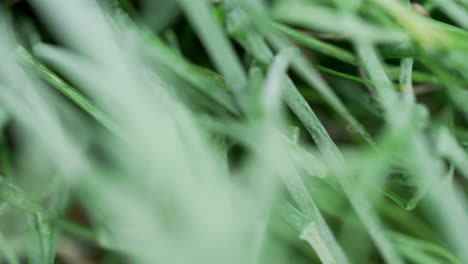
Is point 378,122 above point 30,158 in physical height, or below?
below

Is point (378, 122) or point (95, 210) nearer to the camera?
point (95, 210)

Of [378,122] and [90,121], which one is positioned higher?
[90,121]

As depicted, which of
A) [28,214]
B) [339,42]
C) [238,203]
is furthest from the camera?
[339,42]

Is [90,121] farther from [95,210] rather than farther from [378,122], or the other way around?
[378,122]

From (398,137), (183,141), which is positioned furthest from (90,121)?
(398,137)

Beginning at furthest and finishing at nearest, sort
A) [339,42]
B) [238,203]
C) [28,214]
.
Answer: [339,42], [28,214], [238,203]

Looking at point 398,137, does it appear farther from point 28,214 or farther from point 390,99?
point 28,214
